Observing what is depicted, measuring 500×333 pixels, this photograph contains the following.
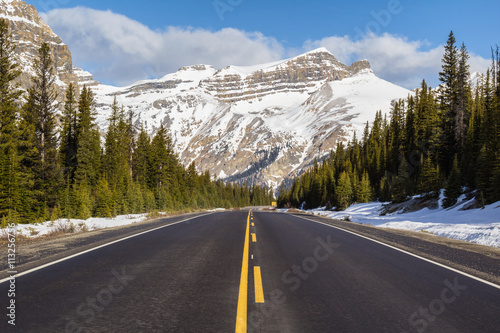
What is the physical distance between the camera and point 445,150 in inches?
2090

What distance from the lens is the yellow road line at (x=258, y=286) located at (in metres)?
5.12

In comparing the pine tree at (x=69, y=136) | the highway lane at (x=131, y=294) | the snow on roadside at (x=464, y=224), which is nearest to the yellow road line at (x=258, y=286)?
the highway lane at (x=131, y=294)

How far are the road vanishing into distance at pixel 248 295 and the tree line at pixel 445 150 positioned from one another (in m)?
28.0

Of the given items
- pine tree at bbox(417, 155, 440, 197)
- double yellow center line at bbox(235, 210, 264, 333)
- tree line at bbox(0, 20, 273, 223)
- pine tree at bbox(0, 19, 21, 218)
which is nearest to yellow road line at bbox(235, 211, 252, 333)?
double yellow center line at bbox(235, 210, 264, 333)

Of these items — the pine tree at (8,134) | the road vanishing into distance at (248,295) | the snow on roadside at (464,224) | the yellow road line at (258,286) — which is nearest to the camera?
the road vanishing into distance at (248,295)

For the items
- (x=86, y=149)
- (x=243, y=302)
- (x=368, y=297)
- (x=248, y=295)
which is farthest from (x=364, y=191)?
(x=243, y=302)

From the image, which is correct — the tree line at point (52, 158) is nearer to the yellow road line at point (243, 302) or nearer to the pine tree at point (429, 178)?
the yellow road line at point (243, 302)

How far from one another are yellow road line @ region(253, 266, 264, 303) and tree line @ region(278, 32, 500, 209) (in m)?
29.5

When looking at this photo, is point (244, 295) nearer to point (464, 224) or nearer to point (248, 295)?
point (248, 295)

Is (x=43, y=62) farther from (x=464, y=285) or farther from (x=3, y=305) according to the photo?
(x=464, y=285)

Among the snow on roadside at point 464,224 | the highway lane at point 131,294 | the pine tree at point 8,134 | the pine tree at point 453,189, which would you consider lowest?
the snow on roadside at point 464,224

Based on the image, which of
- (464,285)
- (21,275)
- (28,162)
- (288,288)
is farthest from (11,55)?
(464,285)

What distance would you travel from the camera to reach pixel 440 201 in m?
38.5

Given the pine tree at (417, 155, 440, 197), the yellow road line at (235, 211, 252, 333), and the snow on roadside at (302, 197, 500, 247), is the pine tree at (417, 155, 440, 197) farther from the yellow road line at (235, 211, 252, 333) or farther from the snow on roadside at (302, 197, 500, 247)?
the yellow road line at (235, 211, 252, 333)
